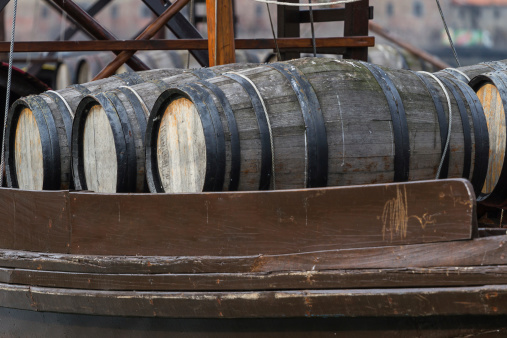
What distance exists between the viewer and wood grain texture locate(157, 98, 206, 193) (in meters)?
4.39

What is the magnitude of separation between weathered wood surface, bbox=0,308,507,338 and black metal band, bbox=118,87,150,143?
→ 1119 mm

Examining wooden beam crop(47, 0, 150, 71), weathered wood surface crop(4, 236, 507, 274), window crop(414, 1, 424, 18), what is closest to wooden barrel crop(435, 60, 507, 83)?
weathered wood surface crop(4, 236, 507, 274)

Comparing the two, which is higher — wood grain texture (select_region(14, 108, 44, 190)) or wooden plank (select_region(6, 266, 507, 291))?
wood grain texture (select_region(14, 108, 44, 190))

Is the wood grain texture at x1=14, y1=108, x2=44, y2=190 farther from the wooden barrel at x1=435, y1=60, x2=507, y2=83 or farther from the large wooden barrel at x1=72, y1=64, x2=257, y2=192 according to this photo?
the wooden barrel at x1=435, y1=60, x2=507, y2=83

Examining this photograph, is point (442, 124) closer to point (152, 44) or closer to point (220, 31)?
point (220, 31)

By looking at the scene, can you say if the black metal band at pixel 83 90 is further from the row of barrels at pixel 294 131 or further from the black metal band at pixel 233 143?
the black metal band at pixel 233 143

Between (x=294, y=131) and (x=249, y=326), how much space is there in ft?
3.30

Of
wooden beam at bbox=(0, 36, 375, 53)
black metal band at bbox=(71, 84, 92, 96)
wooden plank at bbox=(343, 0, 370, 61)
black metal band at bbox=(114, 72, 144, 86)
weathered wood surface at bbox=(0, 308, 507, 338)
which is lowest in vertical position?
weathered wood surface at bbox=(0, 308, 507, 338)

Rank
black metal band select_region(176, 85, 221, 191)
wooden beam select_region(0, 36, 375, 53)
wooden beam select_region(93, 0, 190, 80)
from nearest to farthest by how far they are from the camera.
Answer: black metal band select_region(176, 85, 221, 191) → wooden beam select_region(0, 36, 375, 53) → wooden beam select_region(93, 0, 190, 80)

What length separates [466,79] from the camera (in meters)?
5.97

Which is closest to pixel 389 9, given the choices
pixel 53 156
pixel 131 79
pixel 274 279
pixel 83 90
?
pixel 131 79

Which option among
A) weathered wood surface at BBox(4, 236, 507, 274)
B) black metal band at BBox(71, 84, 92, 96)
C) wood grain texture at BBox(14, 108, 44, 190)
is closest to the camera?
weathered wood surface at BBox(4, 236, 507, 274)

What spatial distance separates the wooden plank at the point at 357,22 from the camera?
7695 millimetres

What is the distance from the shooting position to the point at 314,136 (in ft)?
14.0
